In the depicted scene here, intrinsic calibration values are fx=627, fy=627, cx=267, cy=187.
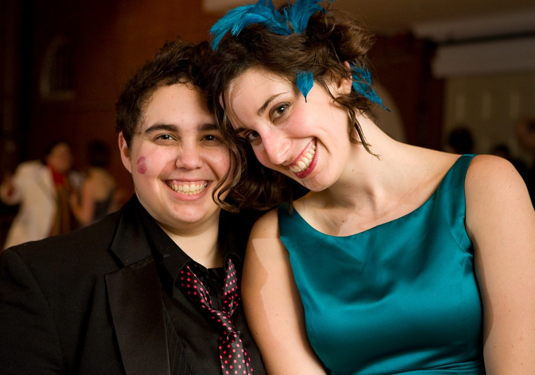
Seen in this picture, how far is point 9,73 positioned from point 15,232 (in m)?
5.32

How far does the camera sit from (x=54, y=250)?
1.79 metres

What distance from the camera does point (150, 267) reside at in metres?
1.84

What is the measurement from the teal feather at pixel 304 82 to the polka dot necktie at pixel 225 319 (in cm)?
63

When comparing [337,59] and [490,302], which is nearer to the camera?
[490,302]

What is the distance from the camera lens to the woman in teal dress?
1610mm

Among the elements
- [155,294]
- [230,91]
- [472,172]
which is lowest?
[155,294]

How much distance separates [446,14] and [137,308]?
6.62 metres

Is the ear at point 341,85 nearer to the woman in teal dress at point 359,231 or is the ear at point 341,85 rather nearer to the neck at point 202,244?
the woman in teal dress at point 359,231

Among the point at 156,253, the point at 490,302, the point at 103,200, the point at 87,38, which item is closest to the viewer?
the point at 490,302

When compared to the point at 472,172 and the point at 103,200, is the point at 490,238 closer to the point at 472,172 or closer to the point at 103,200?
the point at 472,172

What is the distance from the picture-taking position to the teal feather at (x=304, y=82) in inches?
65.4

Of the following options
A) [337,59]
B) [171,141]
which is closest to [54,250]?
[171,141]

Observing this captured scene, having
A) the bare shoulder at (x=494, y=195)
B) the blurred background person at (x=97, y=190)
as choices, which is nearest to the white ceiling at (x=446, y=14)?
the blurred background person at (x=97, y=190)

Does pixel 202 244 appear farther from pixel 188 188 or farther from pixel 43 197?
pixel 43 197
